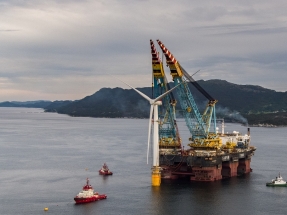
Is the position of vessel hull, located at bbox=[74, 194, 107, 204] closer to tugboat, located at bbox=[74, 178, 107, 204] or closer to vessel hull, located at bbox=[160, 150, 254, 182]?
tugboat, located at bbox=[74, 178, 107, 204]

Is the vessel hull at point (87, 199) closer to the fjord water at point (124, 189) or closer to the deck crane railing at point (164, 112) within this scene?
the fjord water at point (124, 189)

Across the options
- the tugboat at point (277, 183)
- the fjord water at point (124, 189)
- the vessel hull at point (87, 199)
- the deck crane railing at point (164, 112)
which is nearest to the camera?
the fjord water at point (124, 189)

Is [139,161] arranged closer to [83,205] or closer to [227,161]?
[227,161]

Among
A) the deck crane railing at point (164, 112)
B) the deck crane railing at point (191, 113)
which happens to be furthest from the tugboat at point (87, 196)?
the deck crane railing at point (191, 113)

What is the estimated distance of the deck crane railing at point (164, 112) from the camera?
226 ft

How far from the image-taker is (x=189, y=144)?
70312 mm

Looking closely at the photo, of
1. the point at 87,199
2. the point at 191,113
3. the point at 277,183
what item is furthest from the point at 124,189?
the point at 277,183

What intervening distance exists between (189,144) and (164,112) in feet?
22.1

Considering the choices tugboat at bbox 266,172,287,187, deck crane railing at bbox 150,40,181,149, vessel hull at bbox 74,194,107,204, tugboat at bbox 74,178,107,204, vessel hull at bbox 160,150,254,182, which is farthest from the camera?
deck crane railing at bbox 150,40,181,149

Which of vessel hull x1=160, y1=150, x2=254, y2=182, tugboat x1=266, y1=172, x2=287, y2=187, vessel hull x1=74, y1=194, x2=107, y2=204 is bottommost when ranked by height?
vessel hull x1=74, y1=194, x2=107, y2=204

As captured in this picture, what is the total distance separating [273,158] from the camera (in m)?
98.9

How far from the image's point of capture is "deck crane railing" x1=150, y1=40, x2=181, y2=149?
226ft

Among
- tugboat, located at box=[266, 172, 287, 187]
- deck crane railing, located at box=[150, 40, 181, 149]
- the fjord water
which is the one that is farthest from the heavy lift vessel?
tugboat, located at box=[266, 172, 287, 187]

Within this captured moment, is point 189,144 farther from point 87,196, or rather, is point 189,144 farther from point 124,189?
point 87,196
